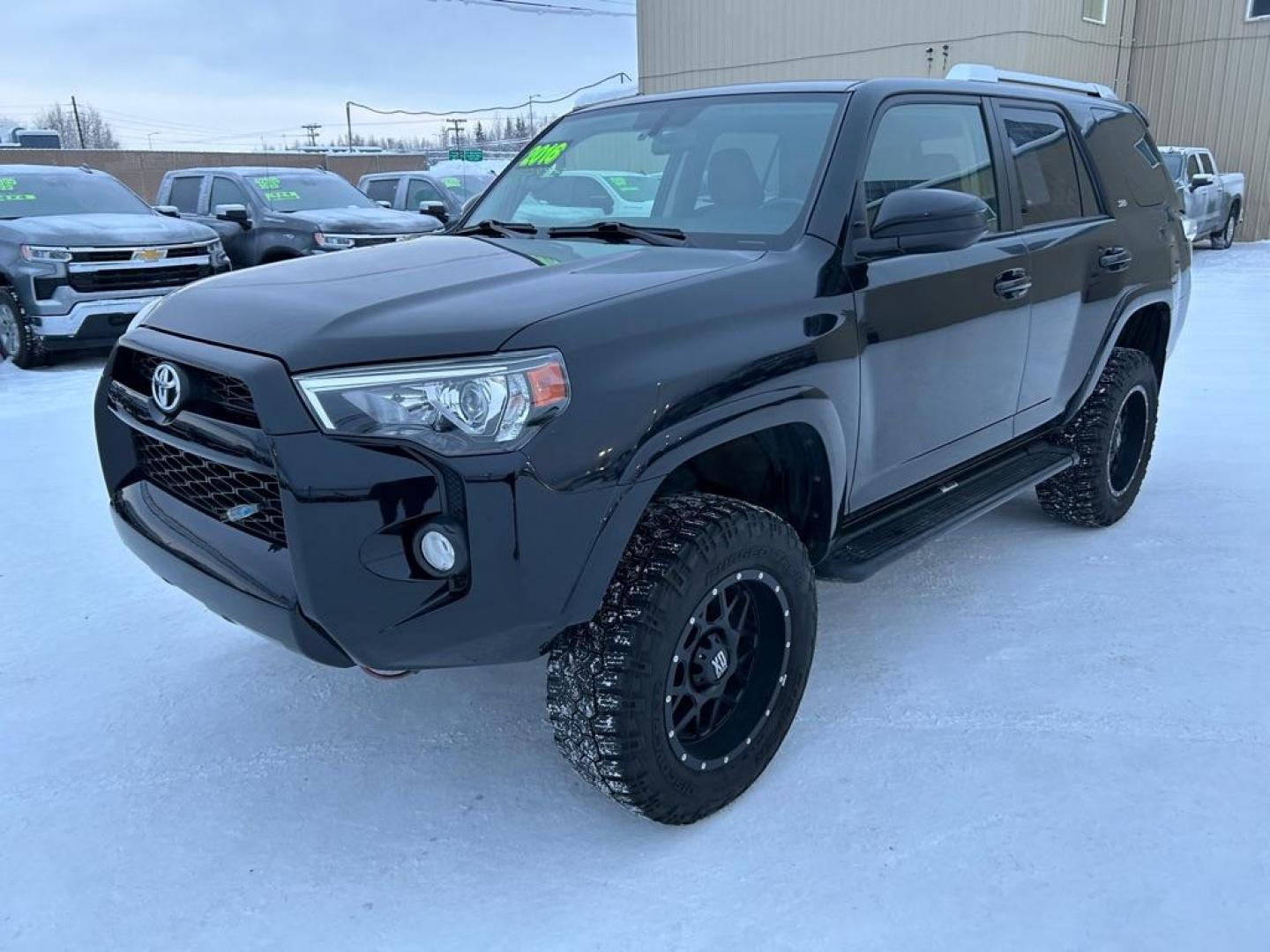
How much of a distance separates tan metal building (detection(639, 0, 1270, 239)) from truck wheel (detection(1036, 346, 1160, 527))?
13.4 m

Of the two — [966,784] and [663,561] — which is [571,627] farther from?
[966,784]

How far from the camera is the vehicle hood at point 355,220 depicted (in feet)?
33.6

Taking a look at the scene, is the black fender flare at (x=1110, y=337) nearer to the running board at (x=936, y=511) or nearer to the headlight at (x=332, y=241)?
the running board at (x=936, y=511)

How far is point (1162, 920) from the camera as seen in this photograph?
2156 mm

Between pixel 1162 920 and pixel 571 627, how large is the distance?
1.42m

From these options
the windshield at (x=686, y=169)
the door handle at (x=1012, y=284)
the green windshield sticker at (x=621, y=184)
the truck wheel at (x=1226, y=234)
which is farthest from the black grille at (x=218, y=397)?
the truck wheel at (x=1226, y=234)

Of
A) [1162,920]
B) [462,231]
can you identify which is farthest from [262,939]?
[462,231]

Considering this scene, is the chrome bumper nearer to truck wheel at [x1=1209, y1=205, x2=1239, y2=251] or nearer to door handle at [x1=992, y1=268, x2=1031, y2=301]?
door handle at [x1=992, y1=268, x2=1031, y2=301]

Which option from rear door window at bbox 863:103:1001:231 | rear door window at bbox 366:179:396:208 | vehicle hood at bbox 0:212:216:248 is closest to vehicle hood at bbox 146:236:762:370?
rear door window at bbox 863:103:1001:231

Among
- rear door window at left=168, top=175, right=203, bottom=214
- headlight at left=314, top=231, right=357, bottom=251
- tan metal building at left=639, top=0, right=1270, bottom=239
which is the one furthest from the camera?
tan metal building at left=639, top=0, right=1270, bottom=239

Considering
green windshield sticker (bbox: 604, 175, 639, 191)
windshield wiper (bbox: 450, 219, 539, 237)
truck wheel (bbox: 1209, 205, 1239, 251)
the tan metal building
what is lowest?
truck wheel (bbox: 1209, 205, 1239, 251)

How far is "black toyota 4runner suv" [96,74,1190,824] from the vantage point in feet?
6.72

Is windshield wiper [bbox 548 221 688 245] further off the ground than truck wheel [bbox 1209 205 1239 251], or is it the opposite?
windshield wiper [bbox 548 221 688 245]

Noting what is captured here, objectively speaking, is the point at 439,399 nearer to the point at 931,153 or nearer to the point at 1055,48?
the point at 931,153
